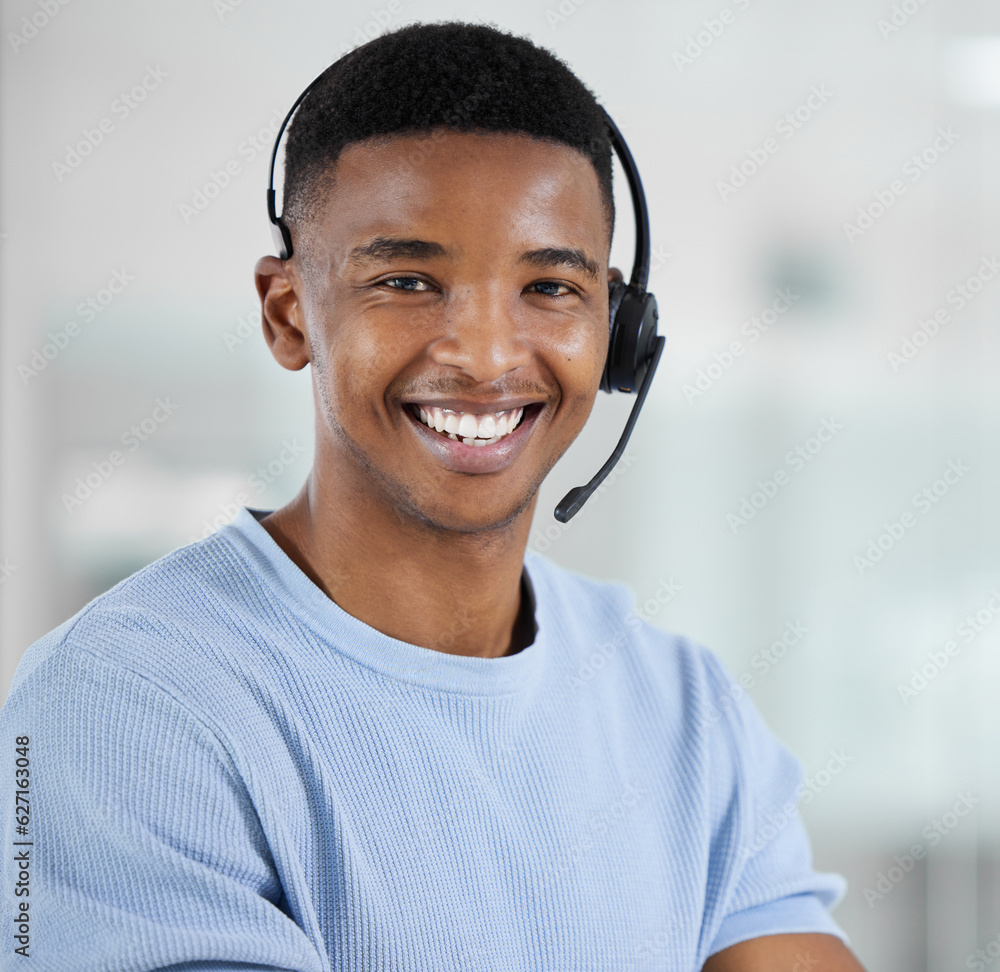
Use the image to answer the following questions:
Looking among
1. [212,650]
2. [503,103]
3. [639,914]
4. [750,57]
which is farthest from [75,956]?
[750,57]

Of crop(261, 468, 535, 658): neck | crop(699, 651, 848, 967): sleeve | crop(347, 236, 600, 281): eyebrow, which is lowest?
crop(699, 651, 848, 967): sleeve

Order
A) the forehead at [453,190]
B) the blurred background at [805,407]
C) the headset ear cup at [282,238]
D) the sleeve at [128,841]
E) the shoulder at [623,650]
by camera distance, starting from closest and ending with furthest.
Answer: the sleeve at [128,841] → the forehead at [453,190] → the headset ear cup at [282,238] → the shoulder at [623,650] → the blurred background at [805,407]

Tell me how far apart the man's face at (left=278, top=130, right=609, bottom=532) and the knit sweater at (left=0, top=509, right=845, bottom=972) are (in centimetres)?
16

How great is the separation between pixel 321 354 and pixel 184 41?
1.34 meters

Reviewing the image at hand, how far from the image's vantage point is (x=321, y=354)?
3.47 ft

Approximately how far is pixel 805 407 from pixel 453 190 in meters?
1.51

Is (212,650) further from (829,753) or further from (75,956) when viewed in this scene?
(829,753)

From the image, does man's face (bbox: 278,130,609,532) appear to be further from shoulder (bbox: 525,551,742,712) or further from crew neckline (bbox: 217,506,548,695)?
shoulder (bbox: 525,551,742,712)

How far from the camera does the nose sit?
98 centimetres

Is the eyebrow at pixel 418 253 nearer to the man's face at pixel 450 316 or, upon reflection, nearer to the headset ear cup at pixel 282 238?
the man's face at pixel 450 316

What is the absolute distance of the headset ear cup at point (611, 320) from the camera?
3.90ft

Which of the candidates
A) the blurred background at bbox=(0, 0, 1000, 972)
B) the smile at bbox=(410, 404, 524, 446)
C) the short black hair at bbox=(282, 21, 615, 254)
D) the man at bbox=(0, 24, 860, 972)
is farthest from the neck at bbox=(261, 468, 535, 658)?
the blurred background at bbox=(0, 0, 1000, 972)

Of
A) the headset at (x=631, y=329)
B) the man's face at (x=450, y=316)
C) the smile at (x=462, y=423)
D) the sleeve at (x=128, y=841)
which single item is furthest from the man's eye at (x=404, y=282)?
the sleeve at (x=128, y=841)

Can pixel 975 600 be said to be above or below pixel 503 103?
below
